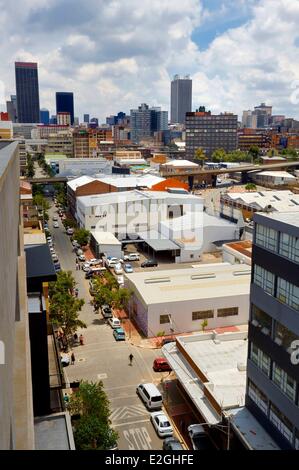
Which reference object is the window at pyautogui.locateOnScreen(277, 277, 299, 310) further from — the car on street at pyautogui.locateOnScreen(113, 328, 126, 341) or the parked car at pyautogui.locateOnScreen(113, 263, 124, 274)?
the parked car at pyautogui.locateOnScreen(113, 263, 124, 274)

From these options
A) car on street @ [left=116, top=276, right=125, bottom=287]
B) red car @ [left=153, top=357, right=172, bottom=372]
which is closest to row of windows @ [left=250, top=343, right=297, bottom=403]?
red car @ [left=153, top=357, right=172, bottom=372]

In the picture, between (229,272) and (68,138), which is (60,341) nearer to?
(229,272)

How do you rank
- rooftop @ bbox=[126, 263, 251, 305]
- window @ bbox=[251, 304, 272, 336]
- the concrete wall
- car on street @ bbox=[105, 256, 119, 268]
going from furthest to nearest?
1. car on street @ bbox=[105, 256, 119, 268]
2. rooftop @ bbox=[126, 263, 251, 305]
3. the concrete wall
4. window @ bbox=[251, 304, 272, 336]

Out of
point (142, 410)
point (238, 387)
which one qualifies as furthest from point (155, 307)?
point (238, 387)

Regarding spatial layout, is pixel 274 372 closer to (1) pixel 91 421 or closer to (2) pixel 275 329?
(2) pixel 275 329

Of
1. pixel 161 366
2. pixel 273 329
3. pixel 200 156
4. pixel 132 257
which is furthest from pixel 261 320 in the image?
pixel 200 156
